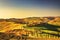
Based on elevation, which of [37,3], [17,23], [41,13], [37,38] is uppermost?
[37,3]

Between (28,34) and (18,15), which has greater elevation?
(18,15)

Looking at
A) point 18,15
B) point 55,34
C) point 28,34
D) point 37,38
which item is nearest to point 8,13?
point 18,15

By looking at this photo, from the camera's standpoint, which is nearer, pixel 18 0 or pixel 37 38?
pixel 37 38

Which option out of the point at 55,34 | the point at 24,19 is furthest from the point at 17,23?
the point at 55,34

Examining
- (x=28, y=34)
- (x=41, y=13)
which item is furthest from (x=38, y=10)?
(x=28, y=34)

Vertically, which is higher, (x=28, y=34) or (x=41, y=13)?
(x=41, y=13)

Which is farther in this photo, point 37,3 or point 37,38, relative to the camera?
point 37,3

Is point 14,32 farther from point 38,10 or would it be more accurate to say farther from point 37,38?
point 38,10

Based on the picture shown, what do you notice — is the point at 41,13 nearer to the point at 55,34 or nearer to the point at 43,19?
the point at 43,19
